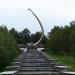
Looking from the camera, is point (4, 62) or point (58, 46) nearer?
point (4, 62)

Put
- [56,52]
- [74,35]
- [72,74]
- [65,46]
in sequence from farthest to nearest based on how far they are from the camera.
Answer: [56,52] → [65,46] → [74,35] → [72,74]

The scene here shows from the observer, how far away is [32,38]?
400ft

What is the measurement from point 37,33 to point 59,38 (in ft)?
192

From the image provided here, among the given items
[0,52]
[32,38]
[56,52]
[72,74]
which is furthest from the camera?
[32,38]

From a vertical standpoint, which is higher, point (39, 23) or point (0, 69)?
point (39, 23)

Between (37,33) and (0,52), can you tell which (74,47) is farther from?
(37,33)

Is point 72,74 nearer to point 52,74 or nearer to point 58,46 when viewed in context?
point 52,74

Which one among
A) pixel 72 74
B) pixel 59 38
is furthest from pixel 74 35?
pixel 59 38

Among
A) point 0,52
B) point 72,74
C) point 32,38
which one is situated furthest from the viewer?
point 32,38

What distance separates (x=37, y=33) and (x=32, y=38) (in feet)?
17.0

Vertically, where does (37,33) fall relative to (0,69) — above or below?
above

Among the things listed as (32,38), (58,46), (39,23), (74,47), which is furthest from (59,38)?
(32,38)

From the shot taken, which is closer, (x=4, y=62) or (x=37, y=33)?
(x=4, y=62)

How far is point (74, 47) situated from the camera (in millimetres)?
41844
